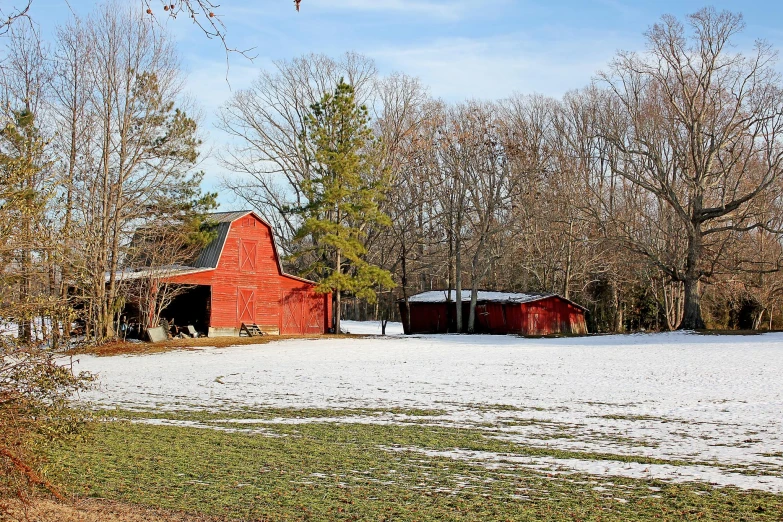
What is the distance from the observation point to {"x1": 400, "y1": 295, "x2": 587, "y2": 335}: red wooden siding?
46.0 metres

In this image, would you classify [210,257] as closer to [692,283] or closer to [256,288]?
[256,288]

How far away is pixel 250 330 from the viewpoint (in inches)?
1556

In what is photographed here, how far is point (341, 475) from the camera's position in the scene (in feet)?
29.7

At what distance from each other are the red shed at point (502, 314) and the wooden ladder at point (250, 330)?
13.2 meters

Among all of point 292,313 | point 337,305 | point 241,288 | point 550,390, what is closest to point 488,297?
point 337,305

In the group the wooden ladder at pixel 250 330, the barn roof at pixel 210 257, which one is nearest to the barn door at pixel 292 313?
the barn roof at pixel 210 257

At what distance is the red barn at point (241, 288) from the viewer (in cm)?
3878

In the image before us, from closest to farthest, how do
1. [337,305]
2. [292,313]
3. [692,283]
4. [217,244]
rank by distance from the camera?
[217,244], [692,283], [292,313], [337,305]

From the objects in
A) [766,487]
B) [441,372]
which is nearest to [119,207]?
[441,372]

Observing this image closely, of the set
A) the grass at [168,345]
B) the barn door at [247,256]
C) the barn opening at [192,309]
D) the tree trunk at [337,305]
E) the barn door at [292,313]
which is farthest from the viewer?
the tree trunk at [337,305]

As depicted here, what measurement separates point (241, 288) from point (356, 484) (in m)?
32.3

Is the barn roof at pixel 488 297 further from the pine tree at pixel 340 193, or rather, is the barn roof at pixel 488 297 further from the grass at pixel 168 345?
the grass at pixel 168 345

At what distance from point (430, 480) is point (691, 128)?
34.5 meters

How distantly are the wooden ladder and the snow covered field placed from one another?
19.8 feet
